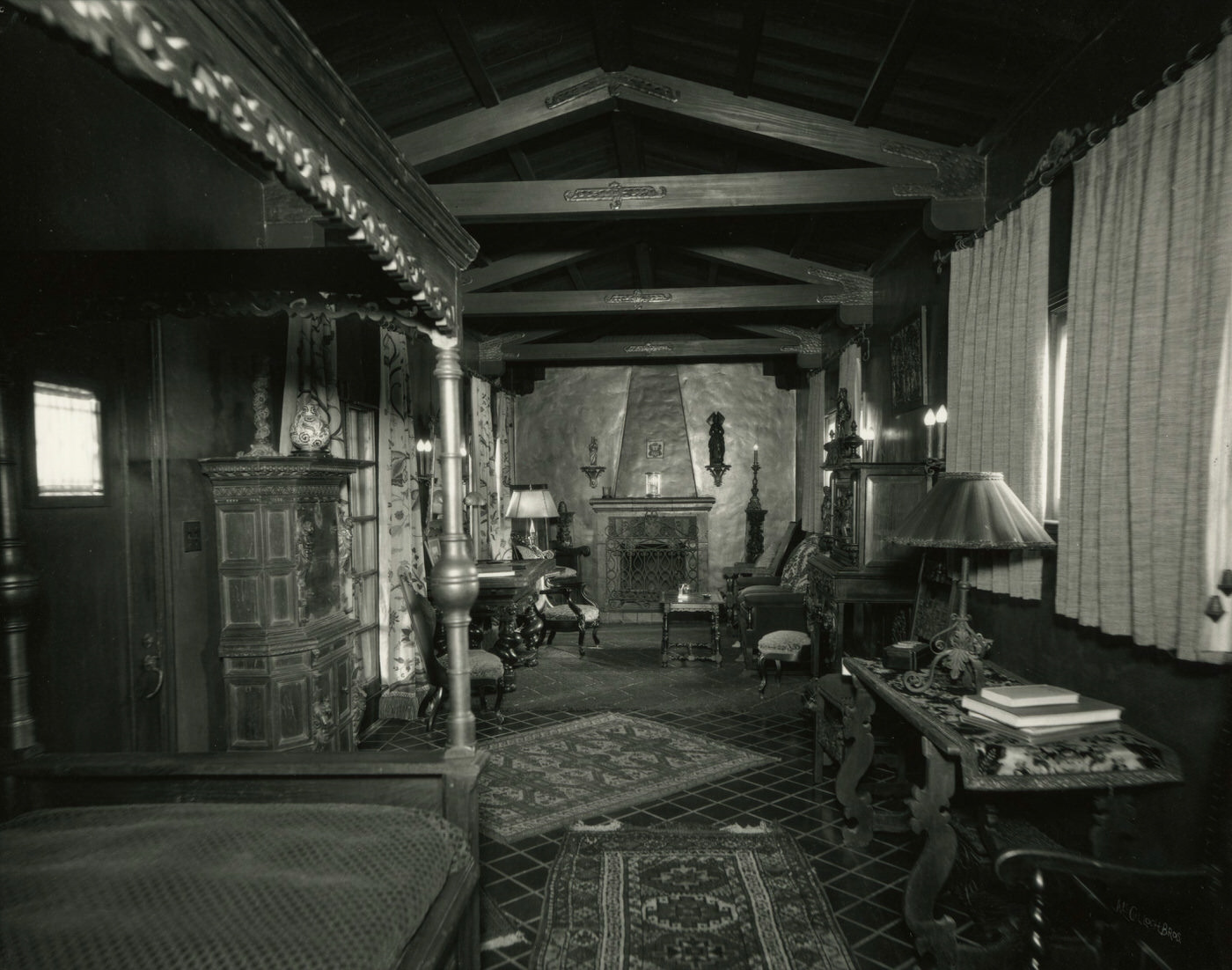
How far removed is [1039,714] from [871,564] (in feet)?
8.18

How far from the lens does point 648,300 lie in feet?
21.9

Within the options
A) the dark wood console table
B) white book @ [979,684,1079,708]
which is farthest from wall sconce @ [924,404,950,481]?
the dark wood console table

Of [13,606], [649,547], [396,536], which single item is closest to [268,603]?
[13,606]

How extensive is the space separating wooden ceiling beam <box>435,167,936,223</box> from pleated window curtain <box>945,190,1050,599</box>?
874 millimetres

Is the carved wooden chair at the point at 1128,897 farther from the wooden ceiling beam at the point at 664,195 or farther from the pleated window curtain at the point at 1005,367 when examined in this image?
the wooden ceiling beam at the point at 664,195

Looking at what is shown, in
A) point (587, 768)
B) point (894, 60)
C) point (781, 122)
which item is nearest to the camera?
point (894, 60)

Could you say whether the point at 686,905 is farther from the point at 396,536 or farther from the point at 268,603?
the point at 396,536

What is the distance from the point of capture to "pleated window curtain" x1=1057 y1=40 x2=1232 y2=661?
79.7 inches

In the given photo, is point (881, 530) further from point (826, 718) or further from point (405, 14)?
point (405, 14)

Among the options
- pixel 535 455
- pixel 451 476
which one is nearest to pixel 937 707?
pixel 451 476

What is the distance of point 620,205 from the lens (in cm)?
443

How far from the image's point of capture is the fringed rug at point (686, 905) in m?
2.44

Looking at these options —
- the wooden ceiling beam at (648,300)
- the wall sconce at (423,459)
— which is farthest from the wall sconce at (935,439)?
the wall sconce at (423,459)

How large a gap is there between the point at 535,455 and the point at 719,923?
8.23 metres
